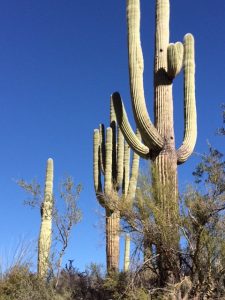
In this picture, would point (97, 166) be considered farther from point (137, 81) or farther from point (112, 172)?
point (137, 81)

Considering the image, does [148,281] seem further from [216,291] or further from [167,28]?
[167,28]

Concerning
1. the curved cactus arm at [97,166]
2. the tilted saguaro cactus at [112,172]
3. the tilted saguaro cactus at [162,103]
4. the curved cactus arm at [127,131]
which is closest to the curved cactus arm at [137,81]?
the tilted saguaro cactus at [162,103]

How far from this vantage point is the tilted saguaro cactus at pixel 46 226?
15184 millimetres

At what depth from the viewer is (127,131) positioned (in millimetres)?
12281

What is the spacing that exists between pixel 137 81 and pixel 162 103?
29.1 inches

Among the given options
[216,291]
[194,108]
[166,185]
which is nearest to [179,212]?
[166,185]

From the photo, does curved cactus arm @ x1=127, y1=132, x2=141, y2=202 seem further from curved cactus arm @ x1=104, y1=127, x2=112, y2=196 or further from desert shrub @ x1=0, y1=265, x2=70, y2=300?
desert shrub @ x1=0, y1=265, x2=70, y2=300

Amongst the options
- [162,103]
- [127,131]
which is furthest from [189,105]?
[127,131]

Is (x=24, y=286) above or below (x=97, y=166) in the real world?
below

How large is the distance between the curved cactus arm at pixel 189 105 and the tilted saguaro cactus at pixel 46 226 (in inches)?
212

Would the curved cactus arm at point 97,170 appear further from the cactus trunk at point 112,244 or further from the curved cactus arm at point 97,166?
the cactus trunk at point 112,244

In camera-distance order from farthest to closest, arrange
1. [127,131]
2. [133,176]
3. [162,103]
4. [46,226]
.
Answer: [46,226], [133,176], [127,131], [162,103]

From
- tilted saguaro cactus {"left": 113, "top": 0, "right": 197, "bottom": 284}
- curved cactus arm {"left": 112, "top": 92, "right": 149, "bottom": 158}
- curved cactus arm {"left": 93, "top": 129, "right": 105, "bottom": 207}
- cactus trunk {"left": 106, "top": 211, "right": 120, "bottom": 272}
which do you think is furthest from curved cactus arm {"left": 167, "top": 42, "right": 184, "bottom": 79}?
curved cactus arm {"left": 93, "top": 129, "right": 105, "bottom": 207}

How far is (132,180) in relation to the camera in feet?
48.5
